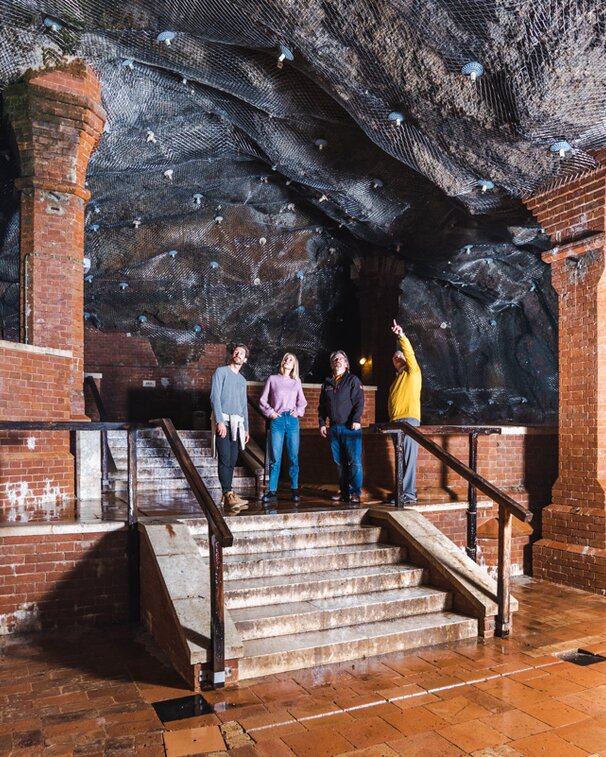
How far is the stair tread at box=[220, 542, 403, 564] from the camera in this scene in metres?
5.07

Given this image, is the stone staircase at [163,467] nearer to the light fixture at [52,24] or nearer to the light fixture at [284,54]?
the light fixture at [284,54]

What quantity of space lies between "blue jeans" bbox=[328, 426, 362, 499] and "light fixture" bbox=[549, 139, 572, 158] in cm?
321

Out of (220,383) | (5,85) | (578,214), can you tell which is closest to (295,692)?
(220,383)

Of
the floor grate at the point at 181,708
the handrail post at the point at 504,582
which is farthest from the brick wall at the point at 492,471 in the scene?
the floor grate at the point at 181,708

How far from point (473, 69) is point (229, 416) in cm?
355

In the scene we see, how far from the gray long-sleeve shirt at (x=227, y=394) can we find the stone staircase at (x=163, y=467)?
1.61 metres

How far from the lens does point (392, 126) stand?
6535 millimetres

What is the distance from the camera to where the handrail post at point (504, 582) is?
15.9ft

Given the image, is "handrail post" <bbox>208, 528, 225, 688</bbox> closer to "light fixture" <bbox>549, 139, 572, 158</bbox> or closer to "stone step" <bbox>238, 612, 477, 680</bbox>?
"stone step" <bbox>238, 612, 477, 680</bbox>

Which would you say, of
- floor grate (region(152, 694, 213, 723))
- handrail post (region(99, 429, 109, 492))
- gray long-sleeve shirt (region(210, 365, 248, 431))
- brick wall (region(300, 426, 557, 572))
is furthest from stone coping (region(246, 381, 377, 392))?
floor grate (region(152, 694, 213, 723))

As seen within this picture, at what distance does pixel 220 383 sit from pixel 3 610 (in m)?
2.45

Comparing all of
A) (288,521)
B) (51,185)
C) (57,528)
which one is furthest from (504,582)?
(51,185)

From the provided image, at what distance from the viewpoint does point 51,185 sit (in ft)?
24.7

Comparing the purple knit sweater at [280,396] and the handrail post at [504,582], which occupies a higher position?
the purple knit sweater at [280,396]
